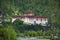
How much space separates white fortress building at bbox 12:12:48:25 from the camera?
433cm

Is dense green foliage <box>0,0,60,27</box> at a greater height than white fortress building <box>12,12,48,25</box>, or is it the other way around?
dense green foliage <box>0,0,60,27</box>

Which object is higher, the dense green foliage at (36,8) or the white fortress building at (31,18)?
the dense green foliage at (36,8)

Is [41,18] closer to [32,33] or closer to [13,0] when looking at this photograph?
[32,33]

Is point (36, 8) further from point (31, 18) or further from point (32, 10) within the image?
point (31, 18)

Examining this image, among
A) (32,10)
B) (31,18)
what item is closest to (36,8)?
(32,10)

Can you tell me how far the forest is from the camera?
4.25 m

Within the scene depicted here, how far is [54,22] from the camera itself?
4297 millimetres

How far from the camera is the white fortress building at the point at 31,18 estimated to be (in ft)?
14.2

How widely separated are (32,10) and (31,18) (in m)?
0.14

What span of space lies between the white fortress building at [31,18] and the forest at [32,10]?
0.18 ft

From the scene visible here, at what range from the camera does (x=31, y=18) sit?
4379 mm

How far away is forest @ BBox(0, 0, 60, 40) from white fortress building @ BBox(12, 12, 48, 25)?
6cm

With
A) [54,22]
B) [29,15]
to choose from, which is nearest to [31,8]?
[29,15]

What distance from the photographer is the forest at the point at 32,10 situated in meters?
4.25
